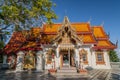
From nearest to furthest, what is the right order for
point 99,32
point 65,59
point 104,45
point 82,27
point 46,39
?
point 104,45
point 46,39
point 65,59
point 82,27
point 99,32

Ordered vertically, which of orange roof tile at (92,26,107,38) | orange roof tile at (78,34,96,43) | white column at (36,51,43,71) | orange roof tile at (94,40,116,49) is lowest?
white column at (36,51,43,71)

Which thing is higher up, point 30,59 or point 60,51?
point 60,51

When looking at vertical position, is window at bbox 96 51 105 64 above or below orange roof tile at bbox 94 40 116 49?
below

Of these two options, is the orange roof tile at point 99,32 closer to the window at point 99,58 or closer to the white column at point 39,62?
the window at point 99,58

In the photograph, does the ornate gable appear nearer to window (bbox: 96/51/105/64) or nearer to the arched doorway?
window (bbox: 96/51/105/64)

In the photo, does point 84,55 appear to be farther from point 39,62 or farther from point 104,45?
point 39,62

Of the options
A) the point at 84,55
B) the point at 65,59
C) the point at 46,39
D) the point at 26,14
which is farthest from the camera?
the point at 65,59

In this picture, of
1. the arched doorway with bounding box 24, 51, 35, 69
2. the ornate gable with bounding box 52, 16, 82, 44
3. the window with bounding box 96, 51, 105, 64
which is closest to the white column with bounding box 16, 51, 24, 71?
the arched doorway with bounding box 24, 51, 35, 69

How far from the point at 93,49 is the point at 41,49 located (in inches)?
309

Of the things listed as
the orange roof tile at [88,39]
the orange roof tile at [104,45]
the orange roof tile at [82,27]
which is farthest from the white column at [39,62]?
the orange roof tile at [104,45]

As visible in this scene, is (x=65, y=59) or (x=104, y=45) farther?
(x=65, y=59)

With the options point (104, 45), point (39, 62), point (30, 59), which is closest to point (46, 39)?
point (39, 62)

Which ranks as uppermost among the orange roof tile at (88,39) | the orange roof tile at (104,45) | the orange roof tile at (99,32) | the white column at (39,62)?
the orange roof tile at (99,32)

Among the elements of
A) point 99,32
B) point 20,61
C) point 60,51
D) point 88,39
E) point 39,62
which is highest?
point 99,32
